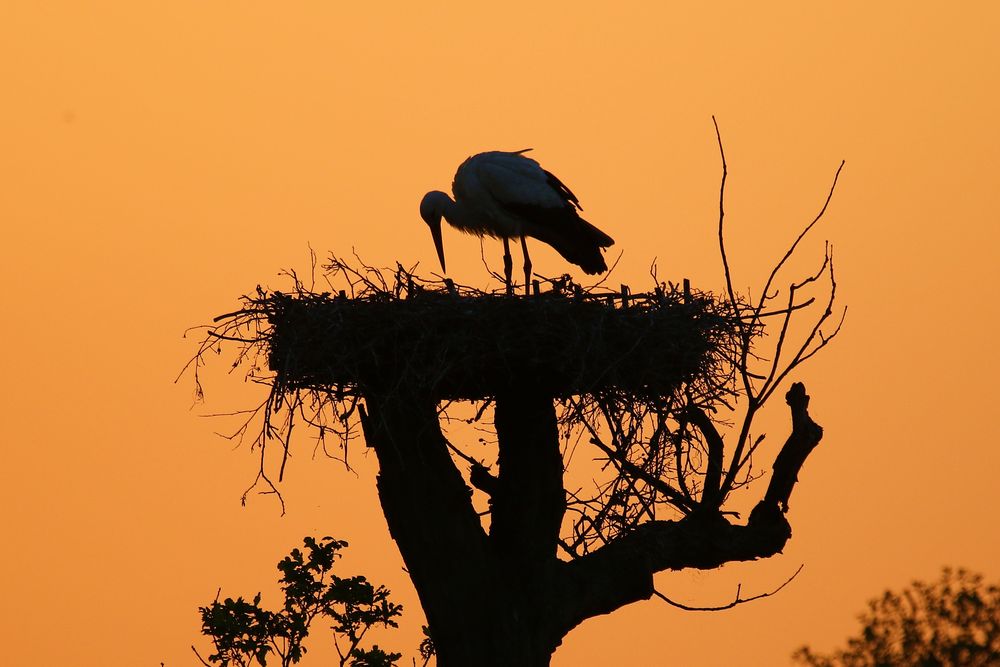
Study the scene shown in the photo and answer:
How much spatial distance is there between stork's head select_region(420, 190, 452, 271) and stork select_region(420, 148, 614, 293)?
0.50 ft

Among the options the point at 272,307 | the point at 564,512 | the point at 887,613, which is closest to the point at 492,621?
the point at 564,512

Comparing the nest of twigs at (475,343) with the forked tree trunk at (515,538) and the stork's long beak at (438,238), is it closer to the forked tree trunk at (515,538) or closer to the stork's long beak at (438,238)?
the forked tree trunk at (515,538)

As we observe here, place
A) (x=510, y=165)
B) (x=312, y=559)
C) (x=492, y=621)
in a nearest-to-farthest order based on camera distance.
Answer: (x=492, y=621) < (x=312, y=559) < (x=510, y=165)

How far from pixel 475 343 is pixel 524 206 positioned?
12.1 ft

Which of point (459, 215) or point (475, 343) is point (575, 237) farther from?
point (475, 343)

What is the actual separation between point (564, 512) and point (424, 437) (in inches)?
37.1

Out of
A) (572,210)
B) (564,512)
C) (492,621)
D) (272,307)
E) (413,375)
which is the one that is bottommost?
(492,621)

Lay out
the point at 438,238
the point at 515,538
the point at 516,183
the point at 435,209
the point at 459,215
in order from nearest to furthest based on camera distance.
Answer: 1. the point at 515,538
2. the point at 516,183
3. the point at 459,215
4. the point at 435,209
5. the point at 438,238

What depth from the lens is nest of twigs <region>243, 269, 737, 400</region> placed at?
7.99 metres

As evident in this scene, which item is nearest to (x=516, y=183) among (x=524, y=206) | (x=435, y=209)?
(x=524, y=206)

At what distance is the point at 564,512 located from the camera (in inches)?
330

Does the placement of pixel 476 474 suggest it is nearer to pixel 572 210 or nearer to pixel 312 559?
pixel 312 559

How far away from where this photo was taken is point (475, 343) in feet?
26.4

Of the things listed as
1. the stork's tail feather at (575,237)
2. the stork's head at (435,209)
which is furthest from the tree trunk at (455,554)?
the stork's head at (435,209)
